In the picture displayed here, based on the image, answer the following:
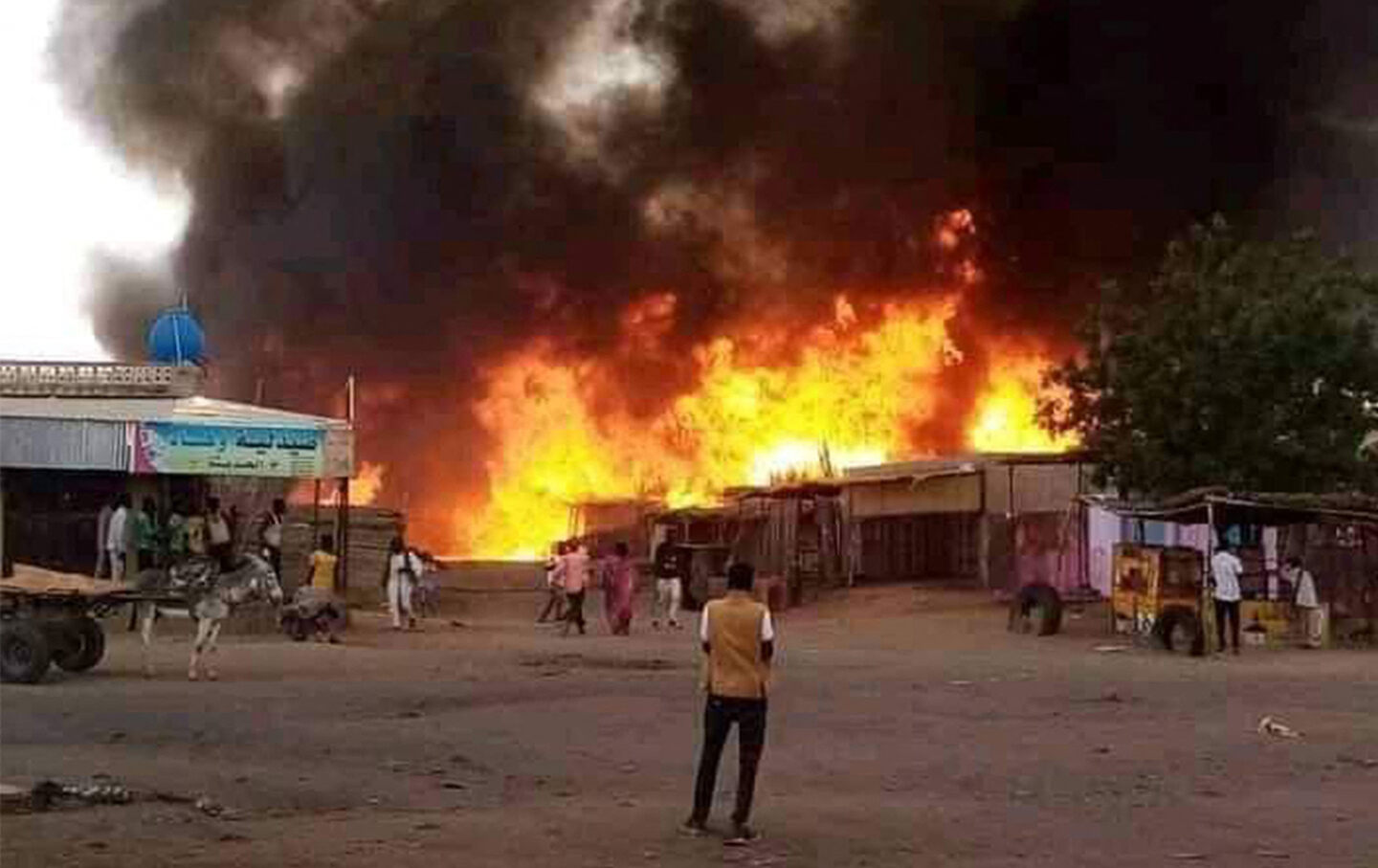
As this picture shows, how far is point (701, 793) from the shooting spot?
9906 millimetres

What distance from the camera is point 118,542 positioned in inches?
1027

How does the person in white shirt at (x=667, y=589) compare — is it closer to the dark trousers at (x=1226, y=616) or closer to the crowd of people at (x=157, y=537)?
the crowd of people at (x=157, y=537)

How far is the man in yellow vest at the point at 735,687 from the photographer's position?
9.92 metres

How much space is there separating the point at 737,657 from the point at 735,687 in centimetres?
16

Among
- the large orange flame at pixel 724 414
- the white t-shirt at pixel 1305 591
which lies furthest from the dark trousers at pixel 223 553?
the large orange flame at pixel 724 414

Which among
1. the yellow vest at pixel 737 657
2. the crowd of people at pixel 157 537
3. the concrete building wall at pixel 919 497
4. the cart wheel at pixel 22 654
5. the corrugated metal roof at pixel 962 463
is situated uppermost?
the corrugated metal roof at pixel 962 463

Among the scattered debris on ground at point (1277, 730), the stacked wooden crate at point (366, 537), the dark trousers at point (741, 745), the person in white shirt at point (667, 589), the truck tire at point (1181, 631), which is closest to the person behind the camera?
the dark trousers at point (741, 745)

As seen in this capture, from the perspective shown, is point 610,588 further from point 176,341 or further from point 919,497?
point 919,497

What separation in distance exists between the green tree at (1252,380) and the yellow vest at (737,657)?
19.9m

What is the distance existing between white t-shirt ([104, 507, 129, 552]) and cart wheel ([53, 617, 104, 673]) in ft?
24.7

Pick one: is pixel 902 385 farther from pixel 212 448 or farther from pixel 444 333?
pixel 212 448

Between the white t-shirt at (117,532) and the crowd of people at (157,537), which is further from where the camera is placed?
the crowd of people at (157,537)

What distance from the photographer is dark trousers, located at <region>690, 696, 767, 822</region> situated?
9836 mm

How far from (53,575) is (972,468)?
21331mm
